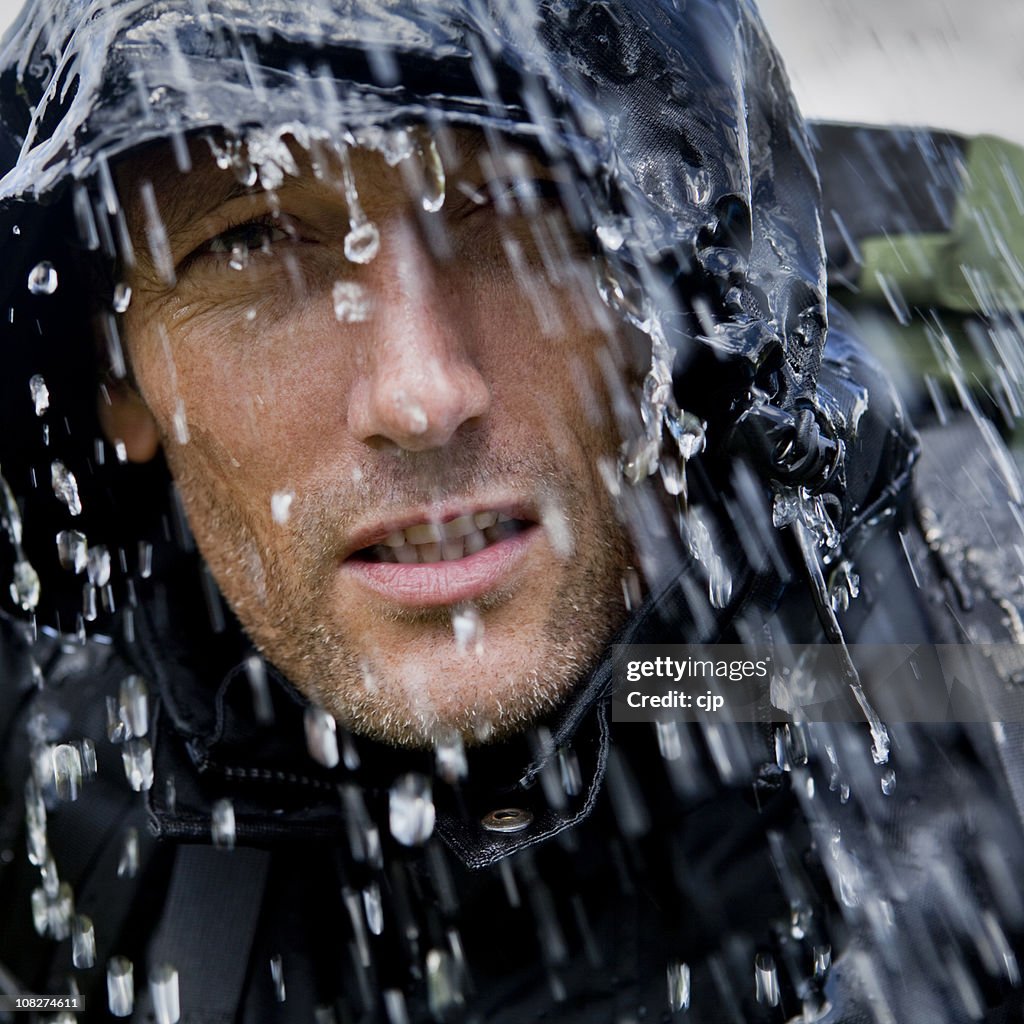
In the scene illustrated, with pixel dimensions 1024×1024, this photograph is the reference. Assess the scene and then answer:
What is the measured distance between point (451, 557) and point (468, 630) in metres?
0.15

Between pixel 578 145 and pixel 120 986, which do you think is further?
pixel 120 986

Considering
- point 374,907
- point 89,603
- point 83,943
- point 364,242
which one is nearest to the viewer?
point 364,242

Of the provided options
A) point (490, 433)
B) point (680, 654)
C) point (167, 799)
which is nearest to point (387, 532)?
point (490, 433)

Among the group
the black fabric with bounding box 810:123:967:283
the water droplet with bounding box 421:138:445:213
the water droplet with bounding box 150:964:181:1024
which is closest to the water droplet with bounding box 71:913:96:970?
the water droplet with bounding box 150:964:181:1024

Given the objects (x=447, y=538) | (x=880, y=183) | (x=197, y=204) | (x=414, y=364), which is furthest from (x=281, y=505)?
(x=880, y=183)

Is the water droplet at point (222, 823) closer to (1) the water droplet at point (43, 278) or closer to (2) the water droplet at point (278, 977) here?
(2) the water droplet at point (278, 977)

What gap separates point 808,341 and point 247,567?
4.26 feet

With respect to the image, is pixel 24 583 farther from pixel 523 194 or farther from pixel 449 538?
pixel 523 194

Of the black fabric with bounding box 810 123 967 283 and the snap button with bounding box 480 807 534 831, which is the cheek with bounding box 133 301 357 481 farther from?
the black fabric with bounding box 810 123 967 283

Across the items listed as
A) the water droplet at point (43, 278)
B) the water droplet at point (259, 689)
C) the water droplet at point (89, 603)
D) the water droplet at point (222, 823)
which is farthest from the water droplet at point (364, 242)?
the water droplet at point (89, 603)

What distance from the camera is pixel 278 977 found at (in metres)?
A: 2.42

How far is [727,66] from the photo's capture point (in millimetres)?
2094

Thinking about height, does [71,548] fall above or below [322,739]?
above

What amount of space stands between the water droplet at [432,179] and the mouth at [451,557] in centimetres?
57
